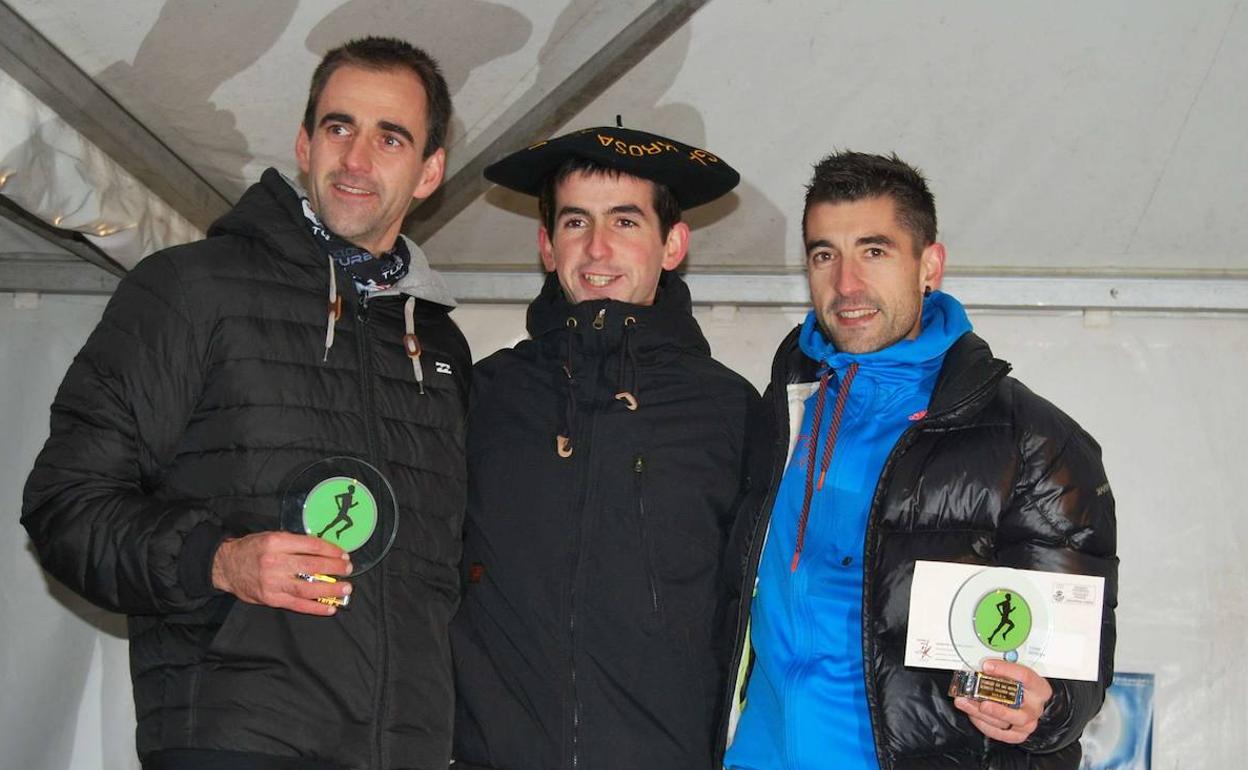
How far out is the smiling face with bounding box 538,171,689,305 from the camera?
305 cm

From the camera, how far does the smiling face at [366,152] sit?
105 inches

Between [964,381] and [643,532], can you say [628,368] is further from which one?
[964,381]

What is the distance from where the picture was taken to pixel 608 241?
3.07 metres

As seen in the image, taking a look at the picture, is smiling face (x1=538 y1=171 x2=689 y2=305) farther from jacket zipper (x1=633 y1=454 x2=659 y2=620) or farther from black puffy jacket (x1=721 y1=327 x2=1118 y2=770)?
black puffy jacket (x1=721 y1=327 x2=1118 y2=770)

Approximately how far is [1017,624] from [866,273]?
90 centimetres

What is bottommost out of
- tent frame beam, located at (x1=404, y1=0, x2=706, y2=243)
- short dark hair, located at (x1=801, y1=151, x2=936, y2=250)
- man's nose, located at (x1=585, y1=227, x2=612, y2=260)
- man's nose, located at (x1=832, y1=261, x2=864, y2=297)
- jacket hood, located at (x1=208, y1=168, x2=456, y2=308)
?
jacket hood, located at (x1=208, y1=168, x2=456, y2=308)

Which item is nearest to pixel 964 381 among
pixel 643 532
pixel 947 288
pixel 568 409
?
pixel 643 532

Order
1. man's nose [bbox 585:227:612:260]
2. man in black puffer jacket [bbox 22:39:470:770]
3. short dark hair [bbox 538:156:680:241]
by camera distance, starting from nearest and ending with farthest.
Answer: man in black puffer jacket [bbox 22:39:470:770] → man's nose [bbox 585:227:612:260] → short dark hair [bbox 538:156:680:241]

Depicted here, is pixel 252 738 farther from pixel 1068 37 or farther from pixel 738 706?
pixel 1068 37

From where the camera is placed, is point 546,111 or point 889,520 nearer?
point 889,520

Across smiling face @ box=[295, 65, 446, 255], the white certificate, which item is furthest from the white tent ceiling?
the white certificate

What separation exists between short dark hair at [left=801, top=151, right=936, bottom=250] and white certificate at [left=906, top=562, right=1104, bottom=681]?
3.06ft

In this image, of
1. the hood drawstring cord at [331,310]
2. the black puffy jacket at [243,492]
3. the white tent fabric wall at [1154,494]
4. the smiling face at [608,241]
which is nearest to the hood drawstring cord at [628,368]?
the smiling face at [608,241]

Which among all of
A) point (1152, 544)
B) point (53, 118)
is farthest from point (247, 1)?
point (1152, 544)
